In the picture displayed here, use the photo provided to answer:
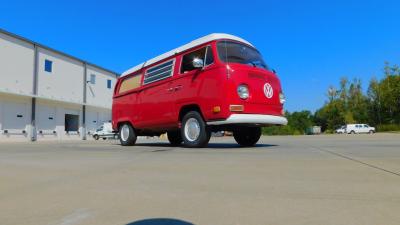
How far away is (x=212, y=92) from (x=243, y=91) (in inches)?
28.7

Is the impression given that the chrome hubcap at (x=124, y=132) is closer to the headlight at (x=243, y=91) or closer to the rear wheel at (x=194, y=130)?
the rear wheel at (x=194, y=130)

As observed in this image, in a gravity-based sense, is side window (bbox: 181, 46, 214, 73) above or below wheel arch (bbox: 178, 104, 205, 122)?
above

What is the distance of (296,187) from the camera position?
140 inches

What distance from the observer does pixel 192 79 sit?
9.52 meters

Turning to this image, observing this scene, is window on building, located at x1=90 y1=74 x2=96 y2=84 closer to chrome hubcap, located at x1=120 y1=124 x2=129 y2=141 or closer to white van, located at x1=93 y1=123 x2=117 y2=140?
white van, located at x1=93 y1=123 x2=117 y2=140

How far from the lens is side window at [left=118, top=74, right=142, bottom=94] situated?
498 inches

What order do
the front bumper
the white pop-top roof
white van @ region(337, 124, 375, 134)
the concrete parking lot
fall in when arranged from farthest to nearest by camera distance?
1. white van @ region(337, 124, 375, 134)
2. the white pop-top roof
3. the front bumper
4. the concrete parking lot

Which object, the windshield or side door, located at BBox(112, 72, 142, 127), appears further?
side door, located at BBox(112, 72, 142, 127)

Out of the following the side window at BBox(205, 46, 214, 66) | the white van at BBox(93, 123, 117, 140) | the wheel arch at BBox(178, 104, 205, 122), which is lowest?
the wheel arch at BBox(178, 104, 205, 122)

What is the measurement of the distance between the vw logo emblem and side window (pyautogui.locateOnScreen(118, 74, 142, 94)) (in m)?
4.78

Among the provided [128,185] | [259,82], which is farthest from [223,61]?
[128,185]

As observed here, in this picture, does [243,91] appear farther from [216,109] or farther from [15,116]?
[15,116]

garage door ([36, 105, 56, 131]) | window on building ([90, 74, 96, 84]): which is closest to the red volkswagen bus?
garage door ([36, 105, 56, 131])

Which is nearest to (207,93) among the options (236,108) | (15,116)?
(236,108)
